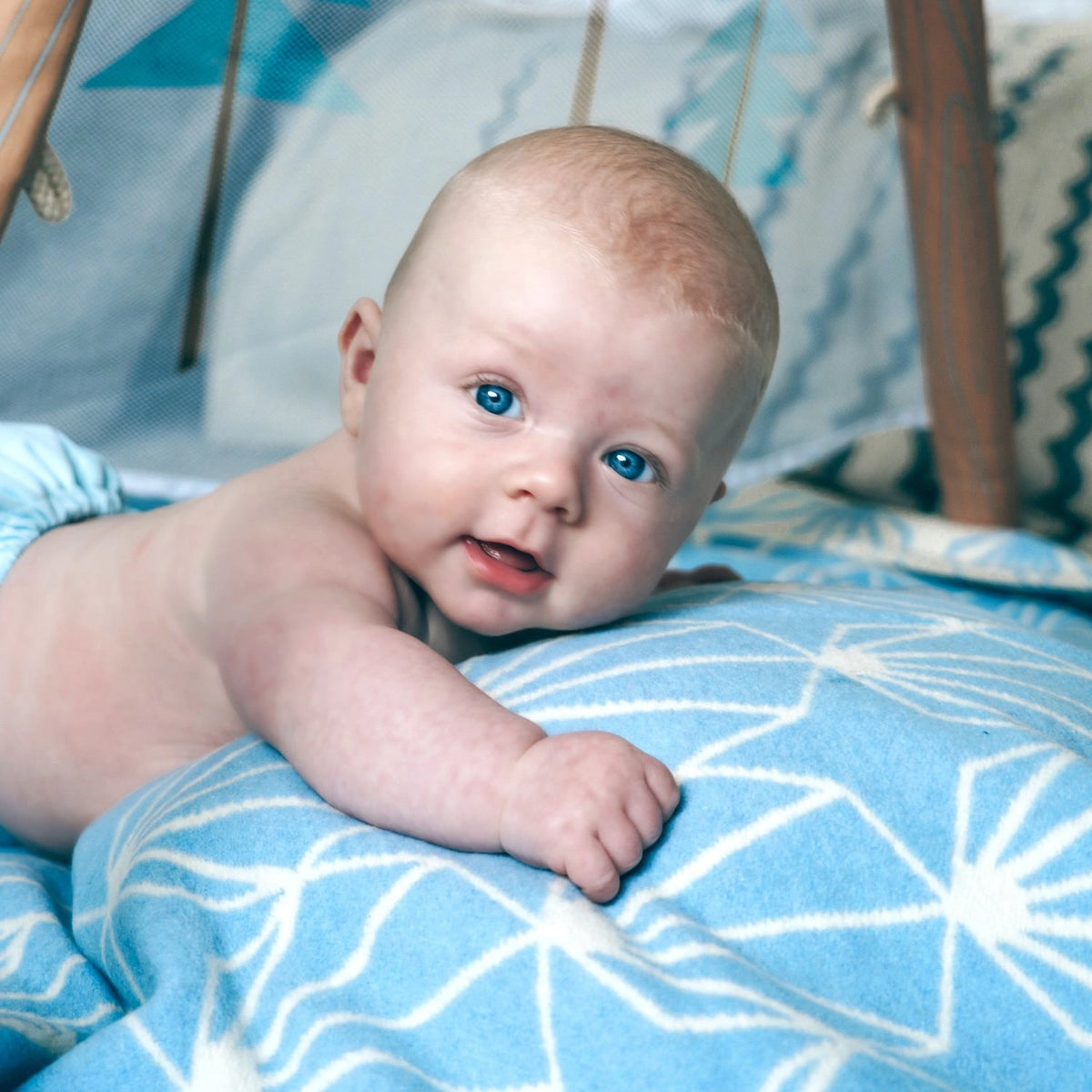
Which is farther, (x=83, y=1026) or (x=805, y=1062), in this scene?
(x=83, y=1026)

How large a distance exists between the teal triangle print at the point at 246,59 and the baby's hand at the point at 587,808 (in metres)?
0.73

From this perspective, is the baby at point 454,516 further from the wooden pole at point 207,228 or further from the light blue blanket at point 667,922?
the wooden pole at point 207,228

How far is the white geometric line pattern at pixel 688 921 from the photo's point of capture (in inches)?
18.7

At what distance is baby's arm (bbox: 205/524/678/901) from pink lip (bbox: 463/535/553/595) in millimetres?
77

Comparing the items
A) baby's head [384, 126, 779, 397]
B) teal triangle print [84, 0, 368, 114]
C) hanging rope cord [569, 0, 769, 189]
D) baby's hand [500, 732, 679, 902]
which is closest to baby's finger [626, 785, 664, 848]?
baby's hand [500, 732, 679, 902]

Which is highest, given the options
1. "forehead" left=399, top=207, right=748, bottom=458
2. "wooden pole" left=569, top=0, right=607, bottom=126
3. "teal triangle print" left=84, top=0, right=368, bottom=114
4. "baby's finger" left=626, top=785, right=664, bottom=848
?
"wooden pole" left=569, top=0, right=607, bottom=126

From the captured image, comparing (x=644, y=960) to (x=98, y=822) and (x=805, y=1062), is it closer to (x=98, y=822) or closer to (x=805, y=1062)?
(x=805, y=1062)

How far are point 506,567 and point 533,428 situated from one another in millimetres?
89

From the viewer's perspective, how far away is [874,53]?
5.03ft

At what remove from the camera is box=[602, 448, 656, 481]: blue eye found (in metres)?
0.72

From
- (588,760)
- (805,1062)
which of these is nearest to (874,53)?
(588,760)

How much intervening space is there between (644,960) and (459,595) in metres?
0.30

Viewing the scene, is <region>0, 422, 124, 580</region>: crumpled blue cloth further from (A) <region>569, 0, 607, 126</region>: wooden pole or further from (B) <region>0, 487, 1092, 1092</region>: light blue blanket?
(A) <region>569, 0, 607, 126</region>: wooden pole

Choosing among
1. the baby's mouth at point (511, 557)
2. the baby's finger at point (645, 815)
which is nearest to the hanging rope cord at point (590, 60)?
the baby's mouth at point (511, 557)
